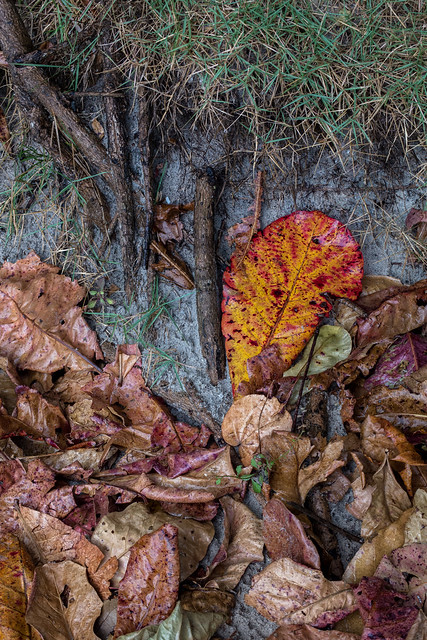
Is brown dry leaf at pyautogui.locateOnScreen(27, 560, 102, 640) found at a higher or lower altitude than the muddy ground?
lower

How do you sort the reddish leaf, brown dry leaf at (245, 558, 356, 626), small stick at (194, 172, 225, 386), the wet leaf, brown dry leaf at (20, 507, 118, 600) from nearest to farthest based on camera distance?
the reddish leaf → brown dry leaf at (245, 558, 356, 626) → brown dry leaf at (20, 507, 118, 600) → the wet leaf → small stick at (194, 172, 225, 386)

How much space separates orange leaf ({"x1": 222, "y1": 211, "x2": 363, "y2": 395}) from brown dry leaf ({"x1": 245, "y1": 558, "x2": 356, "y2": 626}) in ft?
2.26

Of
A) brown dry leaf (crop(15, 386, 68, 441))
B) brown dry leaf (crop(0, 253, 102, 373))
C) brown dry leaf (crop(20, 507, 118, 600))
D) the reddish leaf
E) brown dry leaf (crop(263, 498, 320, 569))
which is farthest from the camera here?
brown dry leaf (crop(0, 253, 102, 373))

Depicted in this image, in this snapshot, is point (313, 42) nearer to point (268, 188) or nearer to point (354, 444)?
point (268, 188)

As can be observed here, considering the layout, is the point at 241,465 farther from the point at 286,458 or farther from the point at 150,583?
the point at 150,583

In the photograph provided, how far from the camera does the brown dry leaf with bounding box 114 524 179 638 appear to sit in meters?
1.67

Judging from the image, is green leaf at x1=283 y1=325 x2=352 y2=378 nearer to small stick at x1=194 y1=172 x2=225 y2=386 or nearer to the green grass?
small stick at x1=194 y1=172 x2=225 y2=386

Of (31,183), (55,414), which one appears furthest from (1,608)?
(31,183)

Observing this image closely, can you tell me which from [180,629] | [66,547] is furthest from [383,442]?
[66,547]

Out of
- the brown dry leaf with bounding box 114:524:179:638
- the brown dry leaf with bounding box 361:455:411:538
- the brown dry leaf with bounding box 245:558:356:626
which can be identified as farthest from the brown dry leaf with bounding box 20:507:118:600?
the brown dry leaf with bounding box 361:455:411:538

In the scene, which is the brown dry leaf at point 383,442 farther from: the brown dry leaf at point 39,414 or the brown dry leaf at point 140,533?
the brown dry leaf at point 39,414

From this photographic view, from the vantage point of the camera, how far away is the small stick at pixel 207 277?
7.00 feet

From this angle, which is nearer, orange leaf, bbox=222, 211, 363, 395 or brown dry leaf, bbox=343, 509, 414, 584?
brown dry leaf, bbox=343, 509, 414, 584

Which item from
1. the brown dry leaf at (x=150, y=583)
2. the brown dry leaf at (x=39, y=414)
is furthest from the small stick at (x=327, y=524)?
the brown dry leaf at (x=39, y=414)
